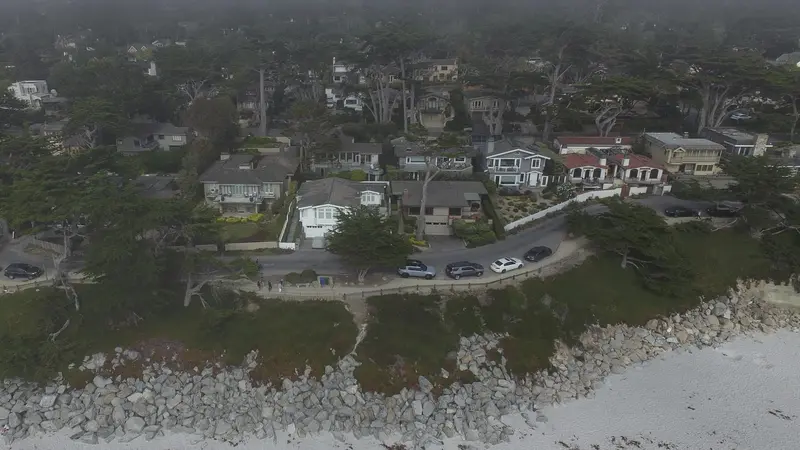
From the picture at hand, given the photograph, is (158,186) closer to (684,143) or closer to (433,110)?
(433,110)

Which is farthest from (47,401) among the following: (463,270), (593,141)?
(593,141)

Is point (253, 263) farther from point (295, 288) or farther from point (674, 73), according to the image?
point (674, 73)

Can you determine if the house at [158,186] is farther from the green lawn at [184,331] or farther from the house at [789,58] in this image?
the house at [789,58]

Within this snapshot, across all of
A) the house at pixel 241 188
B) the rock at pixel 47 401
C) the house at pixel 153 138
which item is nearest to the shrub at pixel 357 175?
the house at pixel 241 188

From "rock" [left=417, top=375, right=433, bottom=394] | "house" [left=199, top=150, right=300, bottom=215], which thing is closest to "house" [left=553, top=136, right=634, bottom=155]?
"house" [left=199, top=150, right=300, bottom=215]

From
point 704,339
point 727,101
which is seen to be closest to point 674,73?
point 727,101
